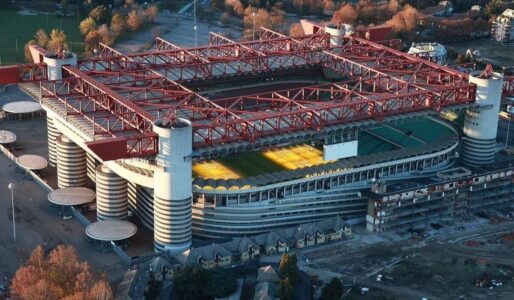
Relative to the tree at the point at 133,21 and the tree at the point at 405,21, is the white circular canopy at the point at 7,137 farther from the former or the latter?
the tree at the point at 405,21

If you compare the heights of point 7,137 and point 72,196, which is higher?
point 7,137

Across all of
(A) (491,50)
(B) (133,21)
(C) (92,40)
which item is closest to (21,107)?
(C) (92,40)

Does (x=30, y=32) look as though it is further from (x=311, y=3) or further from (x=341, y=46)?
(x=341, y=46)

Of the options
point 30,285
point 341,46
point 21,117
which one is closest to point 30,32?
point 21,117

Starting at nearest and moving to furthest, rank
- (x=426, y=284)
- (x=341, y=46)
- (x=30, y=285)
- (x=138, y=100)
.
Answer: (x=30, y=285) < (x=426, y=284) < (x=138, y=100) < (x=341, y=46)

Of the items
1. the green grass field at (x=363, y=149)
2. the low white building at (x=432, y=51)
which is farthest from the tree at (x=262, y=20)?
the green grass field at (x=363, y=149)

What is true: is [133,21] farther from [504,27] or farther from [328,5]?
[504,27]
